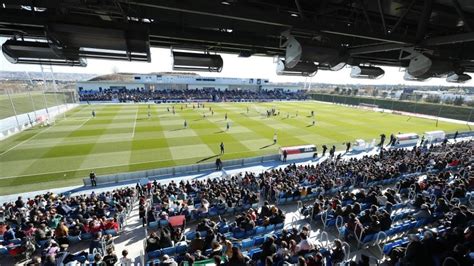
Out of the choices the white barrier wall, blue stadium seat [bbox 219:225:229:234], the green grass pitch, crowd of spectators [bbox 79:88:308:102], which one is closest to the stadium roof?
blue stadium seat [bbox 219:225:229:234]

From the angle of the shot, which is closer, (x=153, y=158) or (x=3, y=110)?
(x=153, y=158)

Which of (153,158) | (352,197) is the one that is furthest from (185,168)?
(352,197)

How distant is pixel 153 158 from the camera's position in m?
19.4

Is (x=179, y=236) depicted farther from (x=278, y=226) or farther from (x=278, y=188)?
(x=278, y=188)

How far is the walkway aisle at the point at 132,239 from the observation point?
298 inches

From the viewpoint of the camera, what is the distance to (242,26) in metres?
5.36

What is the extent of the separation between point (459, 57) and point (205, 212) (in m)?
9.54

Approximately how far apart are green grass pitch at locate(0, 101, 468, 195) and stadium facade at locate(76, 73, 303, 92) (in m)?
27.3

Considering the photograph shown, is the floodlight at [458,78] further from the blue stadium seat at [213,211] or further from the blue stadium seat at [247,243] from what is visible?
the blue stadium seat at [213,211]

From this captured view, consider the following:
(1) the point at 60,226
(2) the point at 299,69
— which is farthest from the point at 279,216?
(1) the point at 60,226

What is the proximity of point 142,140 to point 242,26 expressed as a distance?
835 inches

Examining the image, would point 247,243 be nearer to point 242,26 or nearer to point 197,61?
point 197,61

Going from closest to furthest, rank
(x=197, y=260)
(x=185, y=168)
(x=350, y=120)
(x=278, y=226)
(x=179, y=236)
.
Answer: (x=197, y=260) → (x=179, y=236) → (x=278, y=226) → (x=185, y=168) → (x=350, y=120)

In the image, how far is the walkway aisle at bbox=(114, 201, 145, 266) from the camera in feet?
24.8
